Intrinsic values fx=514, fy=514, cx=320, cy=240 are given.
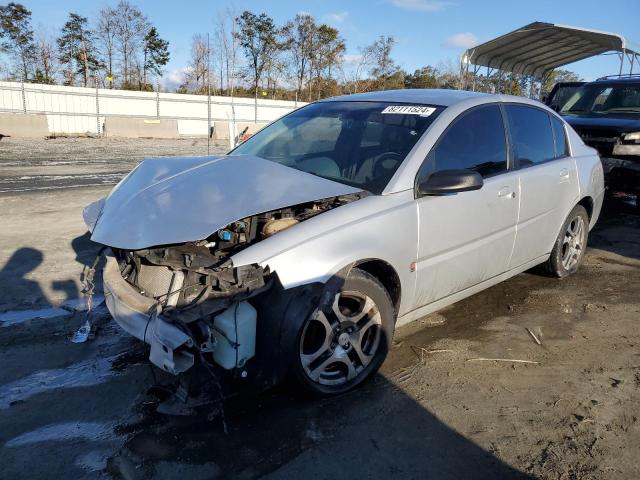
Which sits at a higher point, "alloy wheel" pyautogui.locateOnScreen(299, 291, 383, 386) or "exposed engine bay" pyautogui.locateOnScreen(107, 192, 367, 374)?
"exposed engine bay" pyautogui.locateOnScreen(107, 192, 367, 374)

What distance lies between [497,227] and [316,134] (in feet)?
5.14

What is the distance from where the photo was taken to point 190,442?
2.59m

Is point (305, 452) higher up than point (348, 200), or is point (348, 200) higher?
point (348, 200)

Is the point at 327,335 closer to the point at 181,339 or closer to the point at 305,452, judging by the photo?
the point at 305,452

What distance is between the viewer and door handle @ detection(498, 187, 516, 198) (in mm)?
3862

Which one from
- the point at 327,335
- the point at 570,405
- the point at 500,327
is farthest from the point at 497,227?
A: the point at 327,335

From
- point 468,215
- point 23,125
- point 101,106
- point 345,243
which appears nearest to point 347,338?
point 345,243

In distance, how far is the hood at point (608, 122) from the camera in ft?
25.3

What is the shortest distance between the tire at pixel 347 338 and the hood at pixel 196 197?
2.01ft

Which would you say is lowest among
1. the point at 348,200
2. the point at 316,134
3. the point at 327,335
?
the point at 327,335

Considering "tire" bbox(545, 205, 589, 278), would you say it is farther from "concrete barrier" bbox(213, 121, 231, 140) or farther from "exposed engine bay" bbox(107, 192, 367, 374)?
"concrete barrier" bbox(213, 121, 231, 140)

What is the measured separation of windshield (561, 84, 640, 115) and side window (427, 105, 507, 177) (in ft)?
19.8

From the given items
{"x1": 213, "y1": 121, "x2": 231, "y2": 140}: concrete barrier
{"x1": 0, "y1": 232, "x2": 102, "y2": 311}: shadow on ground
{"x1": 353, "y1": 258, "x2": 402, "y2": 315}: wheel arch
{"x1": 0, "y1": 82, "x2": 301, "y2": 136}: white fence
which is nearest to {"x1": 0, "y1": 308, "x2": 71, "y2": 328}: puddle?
{"x1": 0, "y1": 232, "x2": 102, "y2": 311}: shadow on ground

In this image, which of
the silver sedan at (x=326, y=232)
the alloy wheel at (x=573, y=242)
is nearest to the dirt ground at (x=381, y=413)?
the silver sedan at (x=326, y=232)
